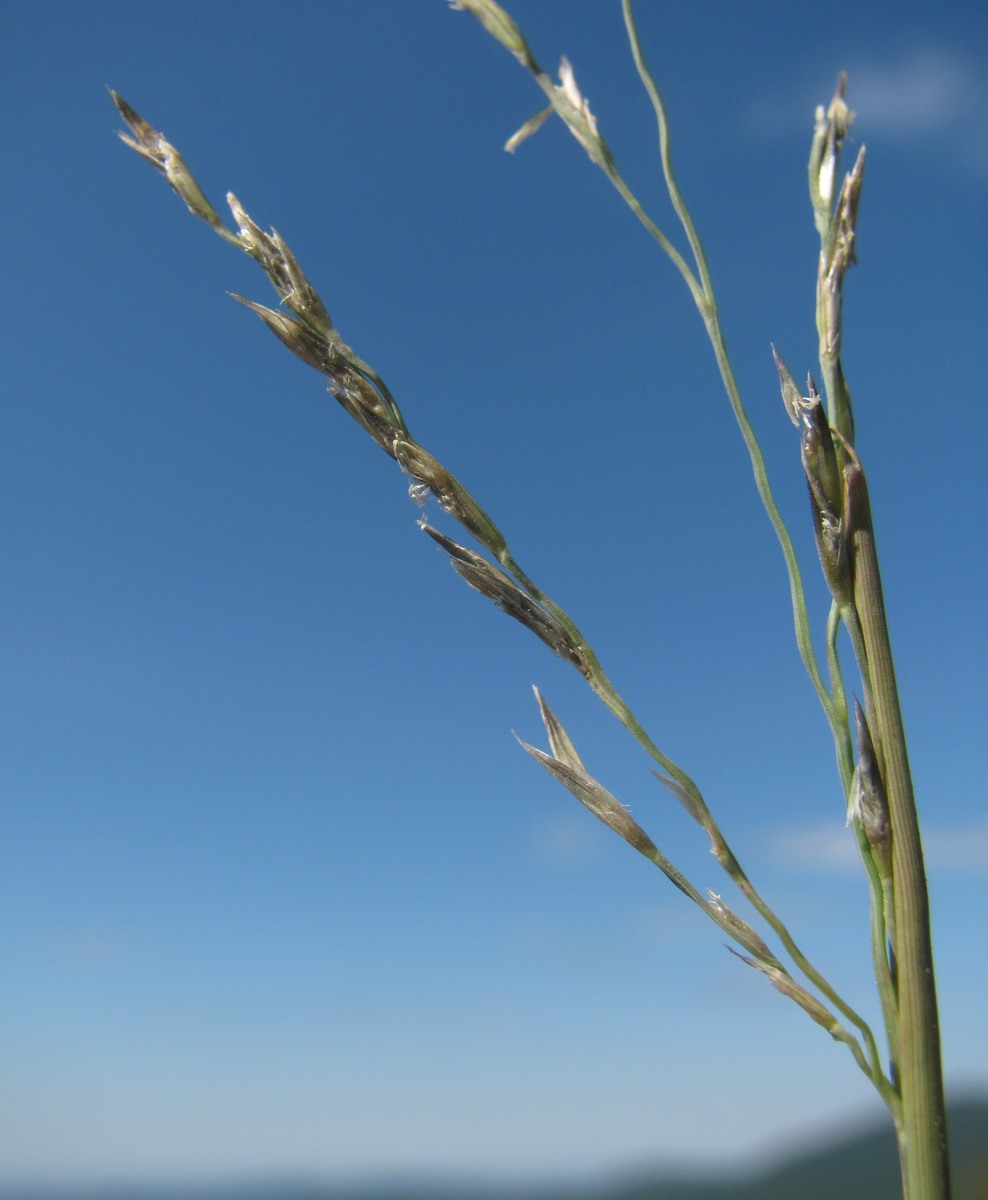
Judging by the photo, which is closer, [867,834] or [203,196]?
[867,834]

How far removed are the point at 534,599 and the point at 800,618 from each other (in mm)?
232

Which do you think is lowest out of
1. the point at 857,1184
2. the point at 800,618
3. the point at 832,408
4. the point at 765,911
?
the point at 857,1184

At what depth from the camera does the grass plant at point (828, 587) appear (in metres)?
0.63

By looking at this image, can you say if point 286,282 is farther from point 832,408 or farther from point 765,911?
point 765,911

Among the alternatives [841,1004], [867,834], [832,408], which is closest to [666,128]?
[832,408]

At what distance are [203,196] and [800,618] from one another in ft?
2.28

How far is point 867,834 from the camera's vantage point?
66cm

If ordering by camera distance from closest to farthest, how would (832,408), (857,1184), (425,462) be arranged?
1. (832,408)
2. (425,462)
3. (857,1184)

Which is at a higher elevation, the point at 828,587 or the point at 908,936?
the point at 828,587

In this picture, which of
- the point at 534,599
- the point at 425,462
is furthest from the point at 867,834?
the point at 425,462

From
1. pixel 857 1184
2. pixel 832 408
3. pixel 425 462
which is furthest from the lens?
pixel 857 1184

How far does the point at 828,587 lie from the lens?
72 cm

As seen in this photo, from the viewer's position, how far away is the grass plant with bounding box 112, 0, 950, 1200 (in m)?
0.63

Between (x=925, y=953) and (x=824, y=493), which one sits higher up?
(x=824, y=493)
